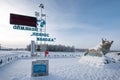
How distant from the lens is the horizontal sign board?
10.2 meters

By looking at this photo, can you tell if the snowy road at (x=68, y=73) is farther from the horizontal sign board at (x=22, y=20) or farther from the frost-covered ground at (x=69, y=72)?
the horizontal sign board at (x=22, y=20)

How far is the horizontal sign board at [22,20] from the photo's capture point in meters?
10.2

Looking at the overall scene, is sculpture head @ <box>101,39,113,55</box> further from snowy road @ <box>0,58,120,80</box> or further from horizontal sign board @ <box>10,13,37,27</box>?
horizontal sign board @ <box>10,13,37,27</box>

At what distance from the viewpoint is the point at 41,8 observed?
14.1 metres

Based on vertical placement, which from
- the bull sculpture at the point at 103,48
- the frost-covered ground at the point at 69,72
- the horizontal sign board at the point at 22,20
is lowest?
the frost-covered ground at the point at 69,72

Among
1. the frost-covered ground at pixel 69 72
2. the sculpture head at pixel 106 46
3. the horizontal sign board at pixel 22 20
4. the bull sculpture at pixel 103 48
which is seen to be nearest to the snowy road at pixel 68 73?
the frost-covered ground at pixel 69 72

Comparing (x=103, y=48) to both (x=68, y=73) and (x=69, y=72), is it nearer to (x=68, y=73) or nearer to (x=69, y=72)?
(x=69, y=72)

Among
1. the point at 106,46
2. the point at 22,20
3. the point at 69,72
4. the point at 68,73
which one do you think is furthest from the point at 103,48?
the point at 22,20

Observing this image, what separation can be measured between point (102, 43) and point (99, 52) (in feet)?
5.40

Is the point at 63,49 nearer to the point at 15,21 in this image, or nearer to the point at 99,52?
the point at 99,52

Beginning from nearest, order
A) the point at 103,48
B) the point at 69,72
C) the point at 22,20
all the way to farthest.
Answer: the point at 22,20, the point at 69,72, the point at 103,48

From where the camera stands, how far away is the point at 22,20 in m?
10.5

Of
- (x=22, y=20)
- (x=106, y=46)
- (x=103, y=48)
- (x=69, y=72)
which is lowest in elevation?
(x=69, y=72)

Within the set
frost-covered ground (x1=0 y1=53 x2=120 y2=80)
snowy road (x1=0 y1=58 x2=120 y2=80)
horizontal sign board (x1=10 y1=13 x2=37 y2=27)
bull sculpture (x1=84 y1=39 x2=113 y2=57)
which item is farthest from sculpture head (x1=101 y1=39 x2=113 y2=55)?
horizontal sign board (x1=10 y1=13 x2=37 y2=27)
